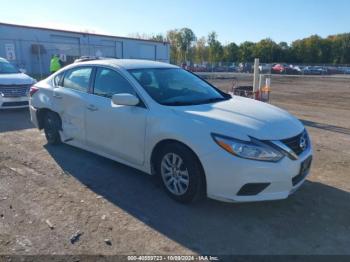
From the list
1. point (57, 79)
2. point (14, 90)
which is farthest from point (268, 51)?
point (57, 79)

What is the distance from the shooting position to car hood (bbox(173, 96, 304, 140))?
3752mm

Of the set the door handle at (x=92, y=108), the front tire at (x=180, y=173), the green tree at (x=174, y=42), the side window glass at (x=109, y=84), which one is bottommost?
the front tire at (x=180, y=173)

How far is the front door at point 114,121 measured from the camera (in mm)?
4496

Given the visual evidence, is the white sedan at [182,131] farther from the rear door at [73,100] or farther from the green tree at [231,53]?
the green tree at [231,53]

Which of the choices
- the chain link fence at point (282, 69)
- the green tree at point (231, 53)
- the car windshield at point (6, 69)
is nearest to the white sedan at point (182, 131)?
the car windshield at point (6, 69)

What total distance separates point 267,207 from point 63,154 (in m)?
3.59

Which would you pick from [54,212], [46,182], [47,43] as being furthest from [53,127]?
[47,43]

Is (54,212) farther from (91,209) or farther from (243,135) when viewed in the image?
(243,135)

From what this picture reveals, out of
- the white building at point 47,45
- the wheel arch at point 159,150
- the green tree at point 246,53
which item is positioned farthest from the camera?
the green tree at point 246,53

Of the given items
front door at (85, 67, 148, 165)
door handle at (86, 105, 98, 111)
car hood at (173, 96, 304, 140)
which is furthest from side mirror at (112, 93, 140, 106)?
door handle at (86, 105, 98, 111)

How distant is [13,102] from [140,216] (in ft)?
25.5

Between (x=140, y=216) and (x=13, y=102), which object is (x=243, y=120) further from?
(x=13, y=102)

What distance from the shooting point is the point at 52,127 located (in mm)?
Answer: 6328

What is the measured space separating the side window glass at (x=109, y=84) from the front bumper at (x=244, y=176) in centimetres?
160
